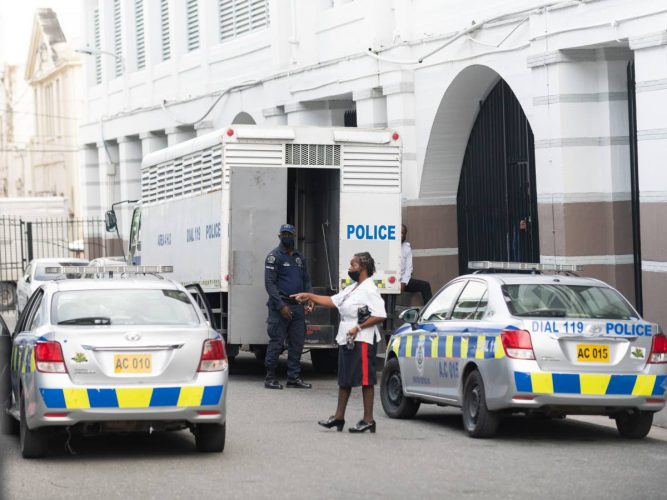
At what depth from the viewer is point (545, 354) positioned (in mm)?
12617

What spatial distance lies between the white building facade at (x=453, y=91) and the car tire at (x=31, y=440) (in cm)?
862

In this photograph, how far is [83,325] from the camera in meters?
11.9

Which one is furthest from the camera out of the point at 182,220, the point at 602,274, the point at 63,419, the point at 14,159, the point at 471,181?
the point at 14,159

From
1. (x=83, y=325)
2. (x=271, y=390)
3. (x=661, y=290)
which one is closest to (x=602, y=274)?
(x=661, y=290)

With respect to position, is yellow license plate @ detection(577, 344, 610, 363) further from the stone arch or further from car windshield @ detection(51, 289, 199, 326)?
the stone arch

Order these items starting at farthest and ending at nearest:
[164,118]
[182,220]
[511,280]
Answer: [164,118] < [182,220] < [511,280]

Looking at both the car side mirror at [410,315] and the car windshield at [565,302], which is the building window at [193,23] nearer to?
the car side mirror at [410,315]

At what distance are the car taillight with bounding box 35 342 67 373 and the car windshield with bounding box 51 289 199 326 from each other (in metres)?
0.42

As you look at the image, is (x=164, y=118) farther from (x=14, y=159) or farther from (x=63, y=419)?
(x=14, y=159)

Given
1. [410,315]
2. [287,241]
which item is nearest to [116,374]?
[410,315]

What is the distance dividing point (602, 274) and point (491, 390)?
7.39 metres

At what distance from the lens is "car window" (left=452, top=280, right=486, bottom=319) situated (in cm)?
1366

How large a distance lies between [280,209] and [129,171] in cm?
2064

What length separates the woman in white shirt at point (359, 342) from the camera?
1366 centimetres
